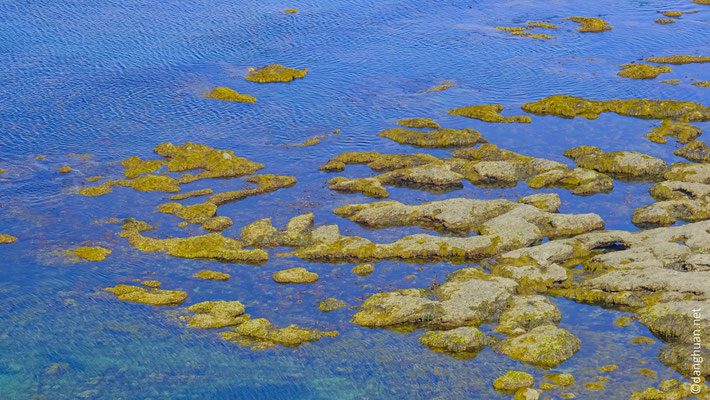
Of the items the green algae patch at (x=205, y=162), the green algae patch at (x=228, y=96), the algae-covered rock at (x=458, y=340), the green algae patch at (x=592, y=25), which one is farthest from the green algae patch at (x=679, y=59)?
the algae-covered rock at (x=458, y=340)

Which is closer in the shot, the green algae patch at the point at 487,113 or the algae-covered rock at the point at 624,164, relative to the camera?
the algae-covered rock at the point at 624,164

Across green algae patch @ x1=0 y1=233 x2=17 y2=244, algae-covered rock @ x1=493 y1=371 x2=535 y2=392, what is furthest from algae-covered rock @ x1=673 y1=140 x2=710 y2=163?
green algae patch @ x1=0 y1=233 x2=17 y2=244

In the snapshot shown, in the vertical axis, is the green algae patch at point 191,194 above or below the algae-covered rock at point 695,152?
above

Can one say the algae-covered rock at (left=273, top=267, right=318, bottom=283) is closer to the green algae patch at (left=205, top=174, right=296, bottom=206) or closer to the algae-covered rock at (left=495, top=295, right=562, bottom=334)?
the algae-covered rock at (left=495, top=295, right=562, bottom=334)

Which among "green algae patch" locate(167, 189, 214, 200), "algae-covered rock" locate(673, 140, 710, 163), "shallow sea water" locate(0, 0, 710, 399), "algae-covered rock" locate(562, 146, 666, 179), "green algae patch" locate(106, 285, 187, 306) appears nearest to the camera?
"shallow sea water" locate(0, 0, 710, 399)

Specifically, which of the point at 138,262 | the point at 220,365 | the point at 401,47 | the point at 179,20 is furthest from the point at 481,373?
the point at 179,20

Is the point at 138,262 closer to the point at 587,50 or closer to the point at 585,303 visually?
the point at 585,303

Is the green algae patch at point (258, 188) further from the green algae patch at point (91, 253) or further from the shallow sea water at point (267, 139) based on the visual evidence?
the green algae patch at point (91, 253)
